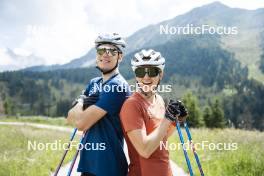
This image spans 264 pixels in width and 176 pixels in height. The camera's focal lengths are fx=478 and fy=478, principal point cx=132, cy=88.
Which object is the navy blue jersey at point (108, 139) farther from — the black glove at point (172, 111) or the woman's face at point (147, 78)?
the black glove at point (172, 111)

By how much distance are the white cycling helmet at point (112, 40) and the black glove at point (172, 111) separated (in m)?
1.05

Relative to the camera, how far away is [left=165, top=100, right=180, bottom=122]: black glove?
13.7 feet

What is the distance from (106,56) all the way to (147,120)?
39.0 inches

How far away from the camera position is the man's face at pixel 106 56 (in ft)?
16.4

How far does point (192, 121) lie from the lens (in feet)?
258

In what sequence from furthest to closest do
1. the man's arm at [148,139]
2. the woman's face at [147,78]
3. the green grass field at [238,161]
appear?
1. the green grass field at [238,161]
2. the woman's face at [147,78]
3. the man's arm at [148,139]

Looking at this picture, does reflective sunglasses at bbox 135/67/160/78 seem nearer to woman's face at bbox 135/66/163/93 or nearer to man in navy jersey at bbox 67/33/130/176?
woman's face at bbox 135/66/163/93

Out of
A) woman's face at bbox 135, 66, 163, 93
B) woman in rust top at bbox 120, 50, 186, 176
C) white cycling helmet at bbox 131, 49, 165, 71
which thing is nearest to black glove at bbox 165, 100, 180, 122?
woman in rust top at bbox 120, 50, 186, 176

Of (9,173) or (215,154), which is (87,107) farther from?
(215,154)

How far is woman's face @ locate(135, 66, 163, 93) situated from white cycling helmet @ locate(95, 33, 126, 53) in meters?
0.53

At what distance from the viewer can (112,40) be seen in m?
5.04

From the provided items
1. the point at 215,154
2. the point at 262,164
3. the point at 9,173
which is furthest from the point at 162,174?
the point at 215,154

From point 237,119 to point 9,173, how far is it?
146854 millimetres

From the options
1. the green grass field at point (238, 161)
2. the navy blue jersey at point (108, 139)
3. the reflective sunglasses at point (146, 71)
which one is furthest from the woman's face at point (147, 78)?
the green grass field at point (238, 161)
